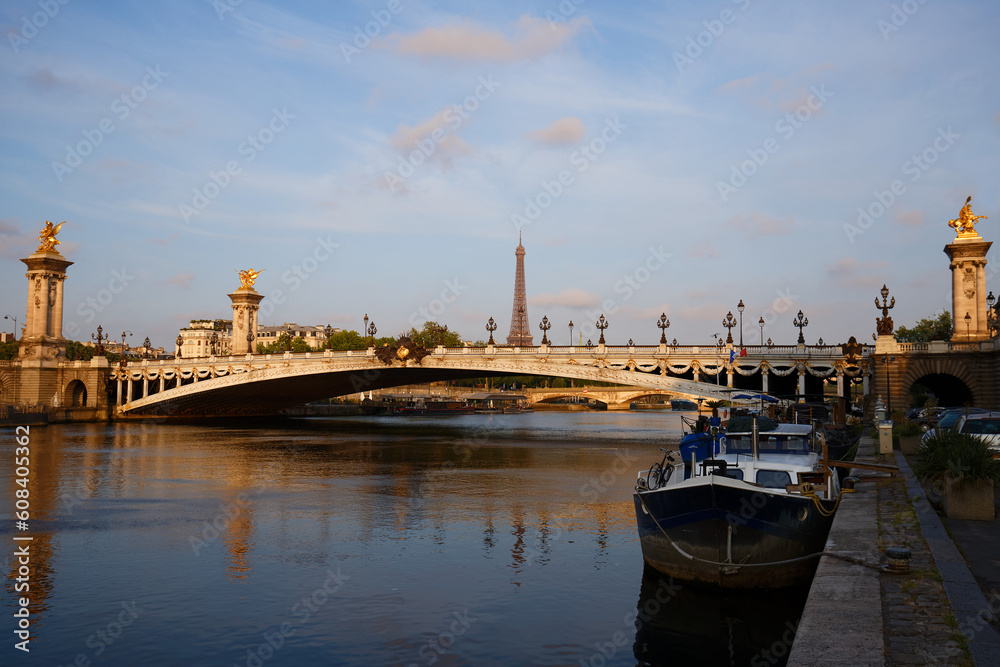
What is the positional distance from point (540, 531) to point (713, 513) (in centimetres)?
962

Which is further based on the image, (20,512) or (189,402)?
(189,402)

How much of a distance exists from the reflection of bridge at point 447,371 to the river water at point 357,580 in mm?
26565

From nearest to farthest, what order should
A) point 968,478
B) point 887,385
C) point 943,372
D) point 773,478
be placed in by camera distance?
point 968,478 < point 773,478 < point 943,372 < point 887,385

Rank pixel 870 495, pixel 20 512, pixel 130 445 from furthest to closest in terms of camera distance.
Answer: pixel 130 445 < pixel 20 512 < pixel 870 495

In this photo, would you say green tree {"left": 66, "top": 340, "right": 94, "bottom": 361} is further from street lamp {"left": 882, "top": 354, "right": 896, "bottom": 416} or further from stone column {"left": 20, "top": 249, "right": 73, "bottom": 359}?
street lamp {"left": 882, "top": 354, "right": 896, "bottom": 416}

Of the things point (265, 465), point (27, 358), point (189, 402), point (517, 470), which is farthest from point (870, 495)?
point (27, 358)

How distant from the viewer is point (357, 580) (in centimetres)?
2012

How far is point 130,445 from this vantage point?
206 ft

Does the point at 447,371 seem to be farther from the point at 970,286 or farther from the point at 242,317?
the point at 970,286

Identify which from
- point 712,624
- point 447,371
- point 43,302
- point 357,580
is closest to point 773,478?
point 712,624

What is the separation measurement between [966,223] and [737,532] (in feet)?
180

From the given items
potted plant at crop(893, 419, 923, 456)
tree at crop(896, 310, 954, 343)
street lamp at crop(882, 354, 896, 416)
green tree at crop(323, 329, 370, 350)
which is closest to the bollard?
potted plant at crop(893, 419, 923, 456)

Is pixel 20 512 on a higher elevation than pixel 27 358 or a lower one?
lower

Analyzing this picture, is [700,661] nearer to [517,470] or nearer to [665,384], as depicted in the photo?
Result: [517,470]
